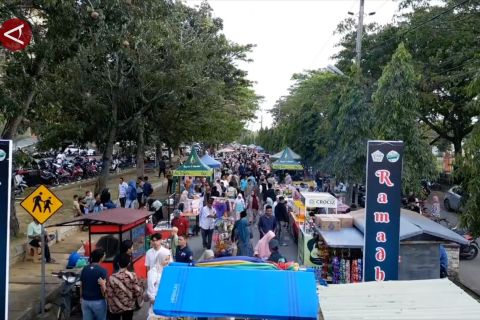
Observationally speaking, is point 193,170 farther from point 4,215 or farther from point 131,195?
point 4,215

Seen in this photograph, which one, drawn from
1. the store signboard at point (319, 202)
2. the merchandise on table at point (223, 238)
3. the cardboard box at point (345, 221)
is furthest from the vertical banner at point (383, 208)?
the store signboard at point (319, 202)

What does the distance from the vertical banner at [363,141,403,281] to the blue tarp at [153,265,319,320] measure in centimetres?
400

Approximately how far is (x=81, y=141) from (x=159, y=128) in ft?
17.8

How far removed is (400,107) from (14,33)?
34.2 ft

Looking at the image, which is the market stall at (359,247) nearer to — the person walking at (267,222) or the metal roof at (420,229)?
the metal roof at (420,229)

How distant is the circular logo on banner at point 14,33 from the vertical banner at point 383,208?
6.86m

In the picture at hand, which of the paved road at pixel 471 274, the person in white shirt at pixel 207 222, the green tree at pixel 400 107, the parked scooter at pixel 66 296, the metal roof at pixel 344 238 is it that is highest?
the green tree at pixel 400 107

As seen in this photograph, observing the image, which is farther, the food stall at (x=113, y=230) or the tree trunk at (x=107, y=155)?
the tree trunk at (x=107, y=155)

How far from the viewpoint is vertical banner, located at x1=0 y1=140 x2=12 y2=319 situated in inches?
313

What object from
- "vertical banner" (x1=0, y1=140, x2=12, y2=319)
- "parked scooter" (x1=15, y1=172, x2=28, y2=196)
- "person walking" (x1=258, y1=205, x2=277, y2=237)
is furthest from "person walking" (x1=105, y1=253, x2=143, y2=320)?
"parked scooter" (x1=15, y1=172, x2=28, y2=196)

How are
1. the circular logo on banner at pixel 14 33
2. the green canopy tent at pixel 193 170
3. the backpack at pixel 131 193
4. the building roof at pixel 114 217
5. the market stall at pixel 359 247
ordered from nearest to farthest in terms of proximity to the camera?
1. the circular logo on banner at pixel 14 33
2. the market stall at pixel 359 247
3. the building roof at pixel 114 217
4. the backpack at pixel 131 193
5. the green canopy tent at pixel 193 170

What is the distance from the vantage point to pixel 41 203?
9930mm

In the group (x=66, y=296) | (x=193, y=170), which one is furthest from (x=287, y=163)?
(x=66, y=296)

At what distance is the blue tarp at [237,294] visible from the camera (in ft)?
15.4
